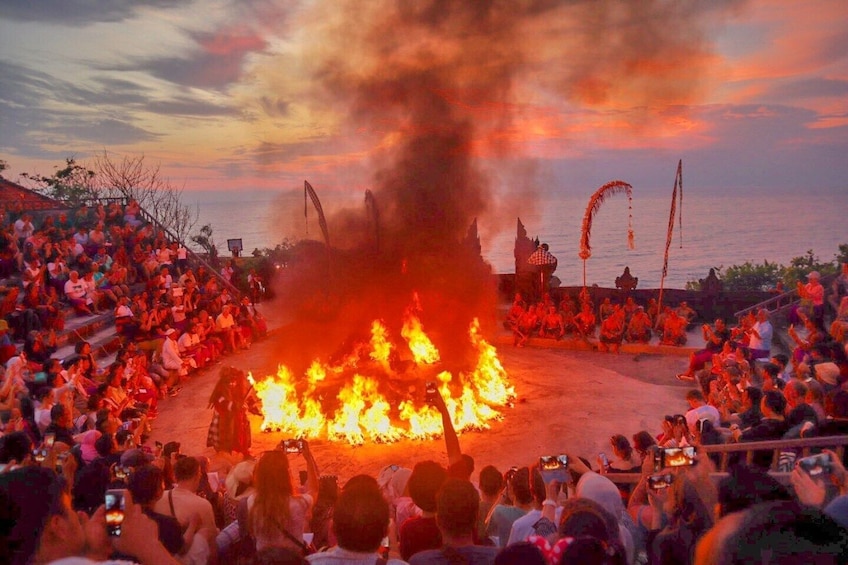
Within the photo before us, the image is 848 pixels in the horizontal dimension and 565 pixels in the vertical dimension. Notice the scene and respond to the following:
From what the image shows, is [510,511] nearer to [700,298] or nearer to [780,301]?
[700,298]

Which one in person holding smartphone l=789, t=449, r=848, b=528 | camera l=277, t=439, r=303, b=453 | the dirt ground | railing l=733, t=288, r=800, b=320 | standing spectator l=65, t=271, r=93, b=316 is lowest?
the dirt ground

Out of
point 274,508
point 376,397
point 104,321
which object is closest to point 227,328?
point 104,321

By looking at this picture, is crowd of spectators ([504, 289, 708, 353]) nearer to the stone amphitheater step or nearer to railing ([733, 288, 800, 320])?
railing ([733, 288, 800, 320])

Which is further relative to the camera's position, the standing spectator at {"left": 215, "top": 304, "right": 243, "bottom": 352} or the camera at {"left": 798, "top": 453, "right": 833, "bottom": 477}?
the standing spectator at {"left": 215, "top": 304, "right": 243, "bottom": 352}

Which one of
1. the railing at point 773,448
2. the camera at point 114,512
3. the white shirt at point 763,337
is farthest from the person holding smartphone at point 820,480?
the white shirt at point 763,337

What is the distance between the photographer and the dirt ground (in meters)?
9.27

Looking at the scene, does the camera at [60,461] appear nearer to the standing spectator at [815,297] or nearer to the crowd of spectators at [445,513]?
the crowd of spectators at [445,513]

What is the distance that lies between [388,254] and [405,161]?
132 inches

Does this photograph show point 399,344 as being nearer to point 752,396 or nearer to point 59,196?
point 752,396

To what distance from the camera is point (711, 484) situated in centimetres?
354

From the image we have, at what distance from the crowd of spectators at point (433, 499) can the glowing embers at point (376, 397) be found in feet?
3.56

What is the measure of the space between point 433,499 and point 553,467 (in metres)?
0.97

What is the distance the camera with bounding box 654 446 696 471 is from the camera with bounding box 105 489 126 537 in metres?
3.19

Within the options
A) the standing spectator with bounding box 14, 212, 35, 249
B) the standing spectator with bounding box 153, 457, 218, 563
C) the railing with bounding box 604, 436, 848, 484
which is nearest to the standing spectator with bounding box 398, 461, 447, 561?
the standing spectator with bounding box 153, 457, 218, 563
